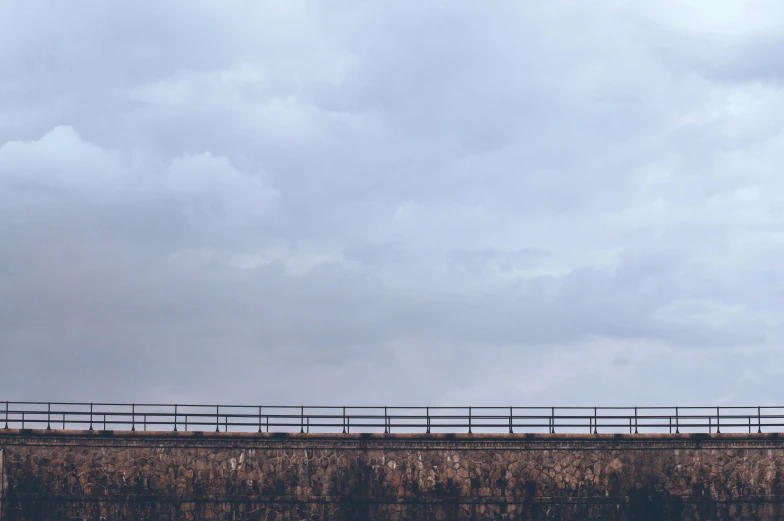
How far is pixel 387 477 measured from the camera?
42719mm

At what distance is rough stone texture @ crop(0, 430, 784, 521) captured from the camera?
42656 mm

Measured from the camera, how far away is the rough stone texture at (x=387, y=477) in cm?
4266

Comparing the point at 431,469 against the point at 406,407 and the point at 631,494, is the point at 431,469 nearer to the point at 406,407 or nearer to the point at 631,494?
the point at 406,407

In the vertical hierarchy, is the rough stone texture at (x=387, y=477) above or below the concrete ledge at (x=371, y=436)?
below

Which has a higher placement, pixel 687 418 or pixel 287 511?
pixel 687 418

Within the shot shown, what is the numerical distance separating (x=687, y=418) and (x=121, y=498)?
21.4m

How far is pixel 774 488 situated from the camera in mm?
42906

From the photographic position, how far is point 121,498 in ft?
141

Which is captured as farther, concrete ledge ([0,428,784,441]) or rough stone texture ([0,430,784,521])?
concrete ledge ([0,428,784,441])

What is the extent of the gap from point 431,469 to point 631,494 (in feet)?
24.6

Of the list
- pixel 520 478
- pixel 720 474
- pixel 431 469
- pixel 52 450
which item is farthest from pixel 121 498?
pixel 720 474

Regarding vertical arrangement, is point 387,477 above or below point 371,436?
below

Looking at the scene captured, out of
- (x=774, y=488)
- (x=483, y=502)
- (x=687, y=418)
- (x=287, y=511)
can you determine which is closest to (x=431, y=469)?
(x=483, y=502)

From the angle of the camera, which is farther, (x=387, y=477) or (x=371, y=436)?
(x=371, y=436)
